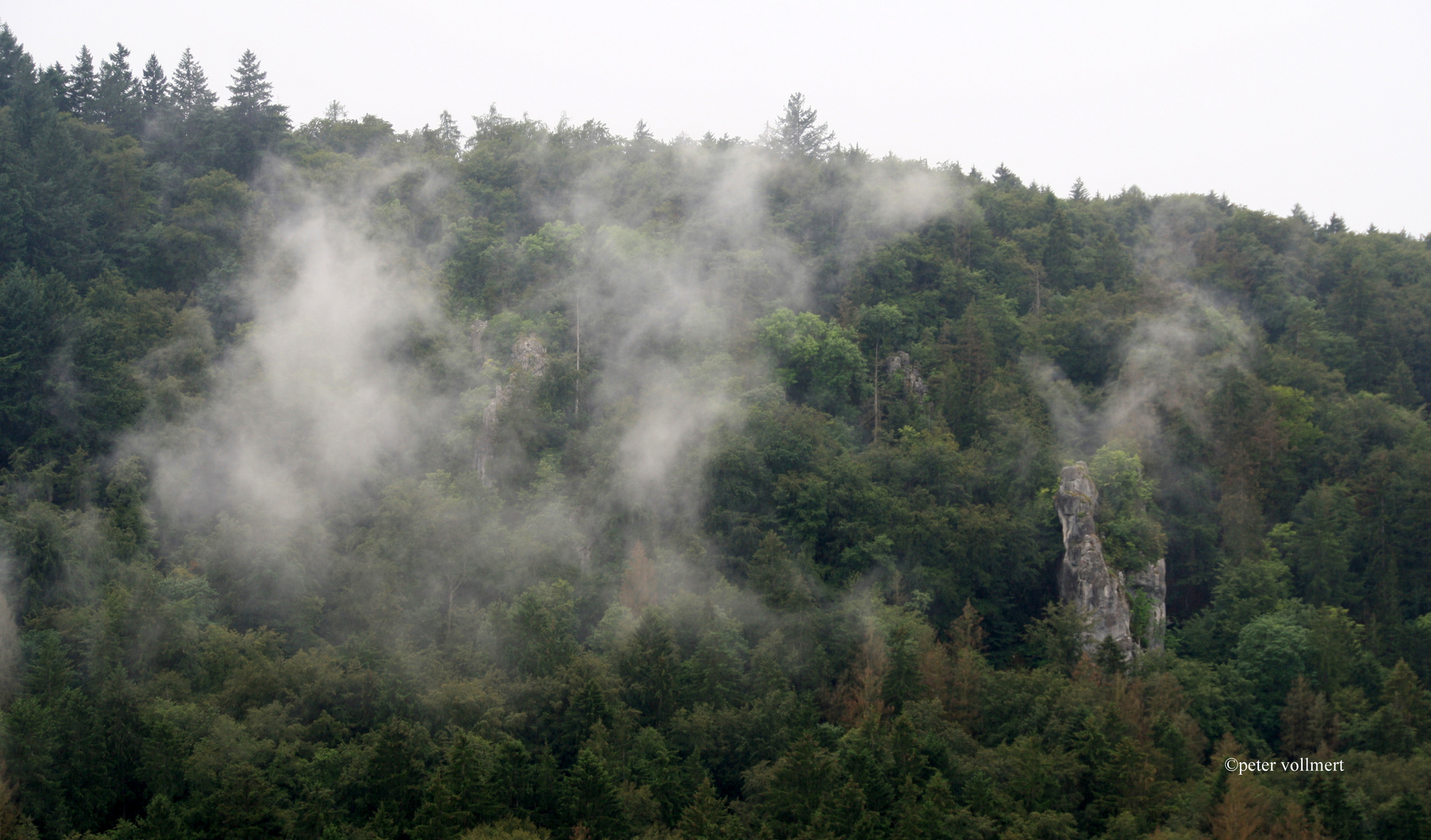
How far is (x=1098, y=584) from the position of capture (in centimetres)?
5134

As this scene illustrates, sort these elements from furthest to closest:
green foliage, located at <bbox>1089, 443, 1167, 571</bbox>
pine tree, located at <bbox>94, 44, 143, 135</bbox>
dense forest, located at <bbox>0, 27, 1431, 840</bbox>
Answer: pine tree, located at <bbox>94, 44, 143, 135</bbox> → green foliage, located at <bbox>1089, 443, 1167, 571</bbox> → dense forest, located at <bbox>0, 27, 1431, 840</bbox>

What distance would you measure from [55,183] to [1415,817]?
65877 millimetres

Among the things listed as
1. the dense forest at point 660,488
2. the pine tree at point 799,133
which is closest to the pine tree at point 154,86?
the dense forest at point 660,488

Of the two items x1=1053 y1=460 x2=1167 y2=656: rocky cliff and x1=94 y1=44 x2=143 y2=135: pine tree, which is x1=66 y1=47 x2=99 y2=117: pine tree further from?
x1=1053 y1=460 x2=1167 y2=656: rocky cliff

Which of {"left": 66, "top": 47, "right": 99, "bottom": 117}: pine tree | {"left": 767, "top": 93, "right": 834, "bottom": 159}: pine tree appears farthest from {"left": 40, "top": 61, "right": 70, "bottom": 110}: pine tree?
{"left": 767, "top": 93, "right": 834, "bottom": 159}: pine tree

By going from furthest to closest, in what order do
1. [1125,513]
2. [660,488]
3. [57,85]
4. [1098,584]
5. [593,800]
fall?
[57,85] → [1125,513] → [660,488] → [1098,584] → [593,800]

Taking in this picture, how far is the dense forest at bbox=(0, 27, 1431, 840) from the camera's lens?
127ft

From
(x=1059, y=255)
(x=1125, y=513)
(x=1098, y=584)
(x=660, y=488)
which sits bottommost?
(x=1098, y=584)

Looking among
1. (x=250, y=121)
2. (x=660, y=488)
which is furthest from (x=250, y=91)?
(x=660, y=488)

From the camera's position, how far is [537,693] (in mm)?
42312

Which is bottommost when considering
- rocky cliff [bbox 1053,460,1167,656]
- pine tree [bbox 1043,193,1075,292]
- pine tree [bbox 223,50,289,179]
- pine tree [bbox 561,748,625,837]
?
pine tree [bbox 561,748,625,837]

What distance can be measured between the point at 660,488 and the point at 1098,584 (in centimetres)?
2036

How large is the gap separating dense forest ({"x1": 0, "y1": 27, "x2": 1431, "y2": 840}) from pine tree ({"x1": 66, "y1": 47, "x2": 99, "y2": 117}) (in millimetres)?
182

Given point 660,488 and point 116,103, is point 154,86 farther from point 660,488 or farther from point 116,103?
point 660,488
